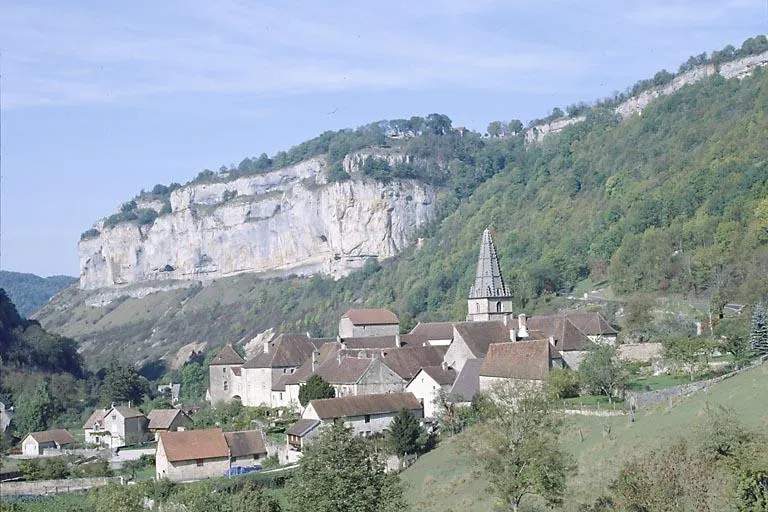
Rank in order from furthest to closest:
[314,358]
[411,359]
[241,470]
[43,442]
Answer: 1. [314,358]
2. [43,442]
3. [411,359]
4. [241,470]

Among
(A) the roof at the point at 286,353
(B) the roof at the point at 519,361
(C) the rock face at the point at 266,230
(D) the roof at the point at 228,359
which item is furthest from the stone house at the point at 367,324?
(C) the rock face at the point at 266,230

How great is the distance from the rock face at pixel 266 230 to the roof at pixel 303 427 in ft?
308

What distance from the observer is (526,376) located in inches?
1676

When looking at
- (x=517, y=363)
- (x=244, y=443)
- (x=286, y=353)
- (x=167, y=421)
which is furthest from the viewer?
(x=286, y=353)

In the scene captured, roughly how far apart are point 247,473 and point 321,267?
10298cm

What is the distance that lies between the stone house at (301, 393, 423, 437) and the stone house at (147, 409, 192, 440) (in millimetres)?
13023

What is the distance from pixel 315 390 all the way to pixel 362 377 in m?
2.40

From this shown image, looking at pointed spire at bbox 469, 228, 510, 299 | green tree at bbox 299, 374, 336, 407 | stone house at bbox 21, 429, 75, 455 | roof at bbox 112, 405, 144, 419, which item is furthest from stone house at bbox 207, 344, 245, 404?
pointed spire at bbox 469, 228, 510, 299

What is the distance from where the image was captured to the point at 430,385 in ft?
159

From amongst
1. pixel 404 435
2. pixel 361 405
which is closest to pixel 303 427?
pixel 361 405

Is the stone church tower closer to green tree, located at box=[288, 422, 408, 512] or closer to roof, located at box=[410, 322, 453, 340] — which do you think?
roof, located at box=[410, 322, 453, 340]

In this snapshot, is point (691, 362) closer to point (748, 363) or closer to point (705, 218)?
point (748, 363)

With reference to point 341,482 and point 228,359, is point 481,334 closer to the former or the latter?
point 228,359

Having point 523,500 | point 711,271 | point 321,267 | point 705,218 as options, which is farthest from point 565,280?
point 321,267
